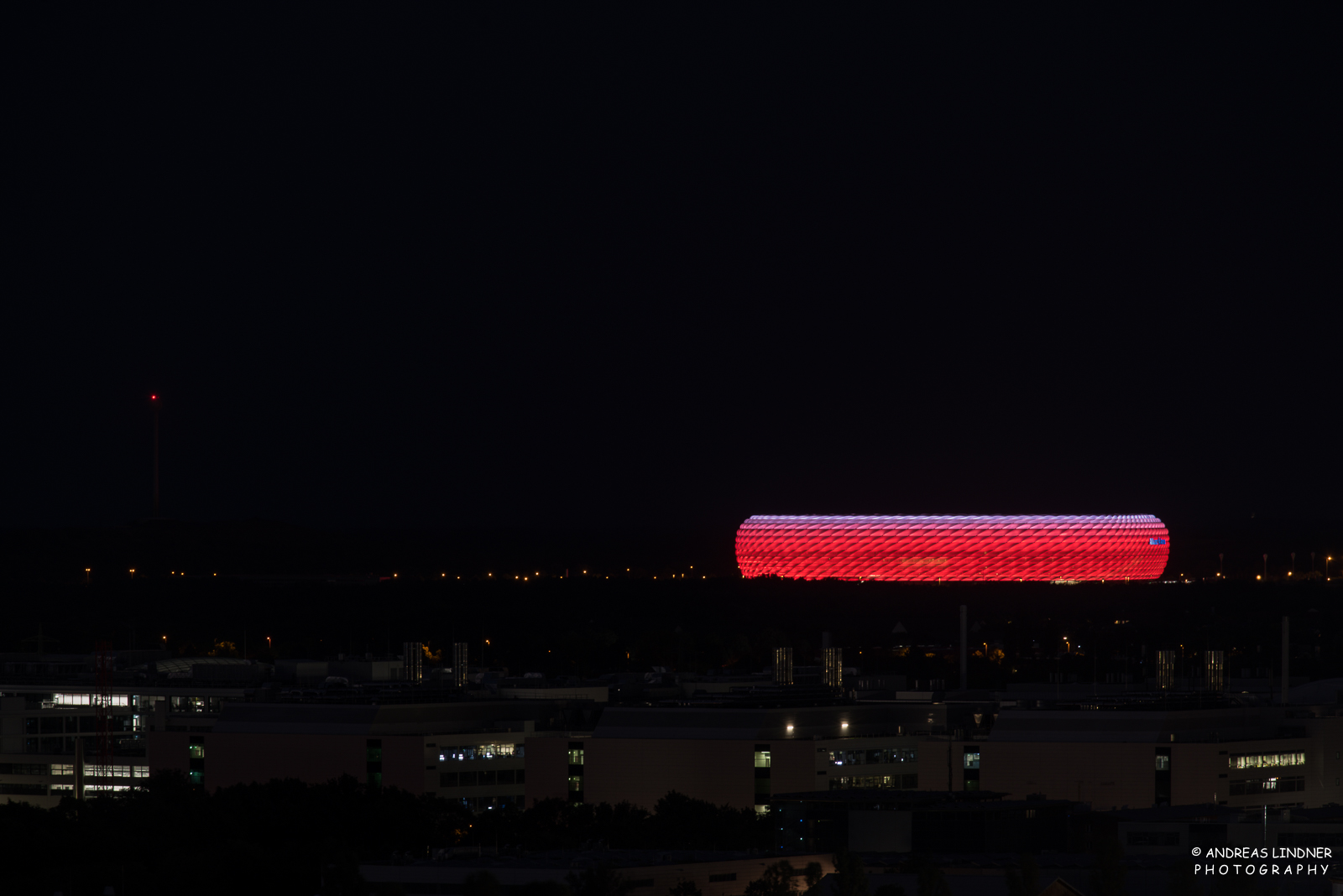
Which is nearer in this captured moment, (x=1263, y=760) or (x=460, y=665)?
(x=1263, y=760)

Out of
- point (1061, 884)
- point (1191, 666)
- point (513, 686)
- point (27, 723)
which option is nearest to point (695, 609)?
point (1191, 666)

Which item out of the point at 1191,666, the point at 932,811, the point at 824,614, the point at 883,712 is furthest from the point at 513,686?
the point at 824,614

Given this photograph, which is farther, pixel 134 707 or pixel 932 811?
pixel 134 707

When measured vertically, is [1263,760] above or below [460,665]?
below

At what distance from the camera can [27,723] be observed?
9731 centimetres

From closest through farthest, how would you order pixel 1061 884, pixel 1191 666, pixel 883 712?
pixel 1061 884, pixel 883 712, pixel 1191 666

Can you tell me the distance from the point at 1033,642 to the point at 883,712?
68725mm

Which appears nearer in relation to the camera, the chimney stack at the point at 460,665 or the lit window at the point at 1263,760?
the lit window at the point at 1263,760

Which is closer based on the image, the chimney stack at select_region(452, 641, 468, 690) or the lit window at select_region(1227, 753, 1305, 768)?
the lit window at select_region(1227, 753, 1305, 768)

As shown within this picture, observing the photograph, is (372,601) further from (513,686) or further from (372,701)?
(372,701)

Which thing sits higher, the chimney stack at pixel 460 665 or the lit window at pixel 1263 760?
the chimney stack at pixel 460 665

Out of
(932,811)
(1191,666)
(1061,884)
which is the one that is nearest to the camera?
(1061,884)

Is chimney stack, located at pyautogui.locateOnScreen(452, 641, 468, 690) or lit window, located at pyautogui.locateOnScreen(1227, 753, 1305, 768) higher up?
chimney stack, located at pyautogui.locateOnScreen(452, 641, 468, 690)

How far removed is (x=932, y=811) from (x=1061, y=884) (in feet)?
28.0
